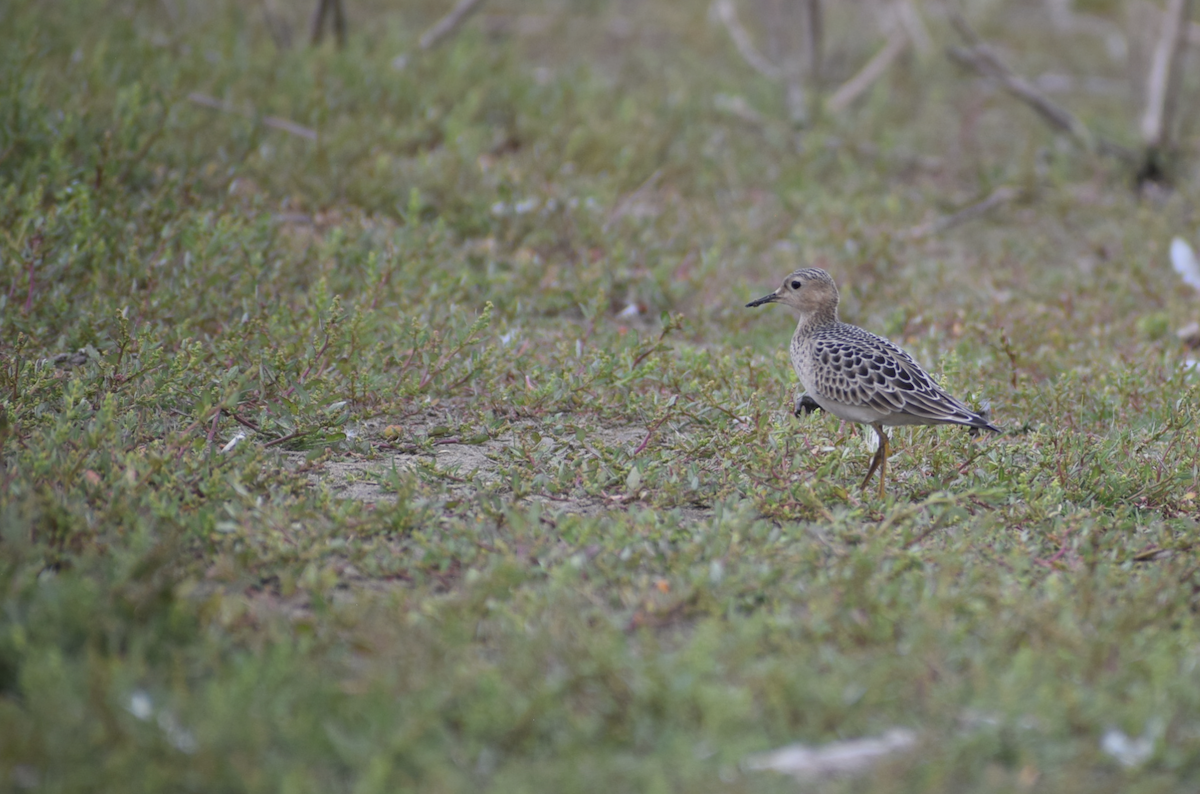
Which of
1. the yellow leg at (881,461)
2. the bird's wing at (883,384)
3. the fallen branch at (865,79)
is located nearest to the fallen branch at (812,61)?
the fallen branch at (865,79)

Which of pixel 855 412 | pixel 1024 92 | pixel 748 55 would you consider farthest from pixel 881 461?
pixel 748 55

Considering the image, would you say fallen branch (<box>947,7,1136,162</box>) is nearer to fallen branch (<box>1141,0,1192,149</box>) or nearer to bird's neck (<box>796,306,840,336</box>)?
fallen branch (<box>1141,0,1192,149</box>)

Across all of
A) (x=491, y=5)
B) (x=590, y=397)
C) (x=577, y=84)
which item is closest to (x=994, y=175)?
(x=577, y=84)

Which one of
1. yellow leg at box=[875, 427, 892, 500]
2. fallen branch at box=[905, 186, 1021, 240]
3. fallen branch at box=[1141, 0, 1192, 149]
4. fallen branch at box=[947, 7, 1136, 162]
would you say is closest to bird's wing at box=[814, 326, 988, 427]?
yellow leg at box=[875, 427, 892, 500]

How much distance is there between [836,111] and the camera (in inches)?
416

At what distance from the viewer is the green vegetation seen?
3172 millimetres

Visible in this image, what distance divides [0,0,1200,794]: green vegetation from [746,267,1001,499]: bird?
0.30 meters

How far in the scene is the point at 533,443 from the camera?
522 centimetres

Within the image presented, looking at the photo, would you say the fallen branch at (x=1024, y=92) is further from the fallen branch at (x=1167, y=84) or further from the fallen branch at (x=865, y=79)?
the fallen branch at (x=865, y=79)

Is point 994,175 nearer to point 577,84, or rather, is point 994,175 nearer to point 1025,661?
point 577,84

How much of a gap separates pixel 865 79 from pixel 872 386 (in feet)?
23.1

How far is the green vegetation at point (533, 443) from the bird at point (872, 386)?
0.30m

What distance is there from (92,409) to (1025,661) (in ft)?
12.5

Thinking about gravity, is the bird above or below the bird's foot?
above
